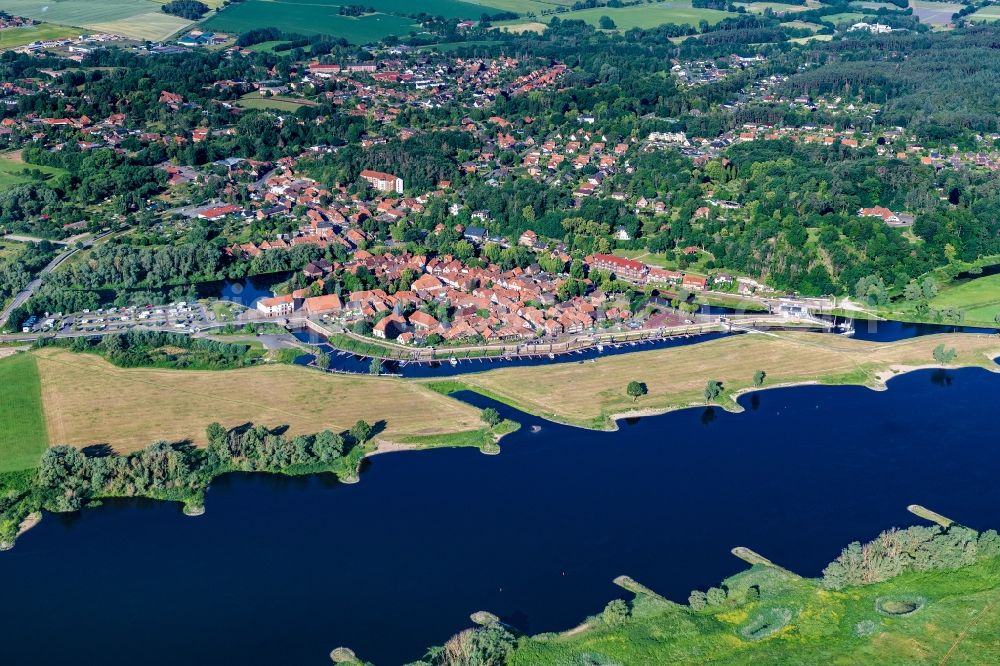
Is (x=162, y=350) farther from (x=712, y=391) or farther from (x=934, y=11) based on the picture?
(x=934, y=11)

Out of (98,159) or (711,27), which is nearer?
(98,159)

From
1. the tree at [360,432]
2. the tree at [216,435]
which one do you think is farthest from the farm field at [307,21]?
the tree at [216,435]

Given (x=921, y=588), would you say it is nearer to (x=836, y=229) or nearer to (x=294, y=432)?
(x=294, y=432)

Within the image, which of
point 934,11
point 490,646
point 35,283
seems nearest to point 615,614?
point 490,646

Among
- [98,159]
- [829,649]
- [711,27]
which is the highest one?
[711,27]

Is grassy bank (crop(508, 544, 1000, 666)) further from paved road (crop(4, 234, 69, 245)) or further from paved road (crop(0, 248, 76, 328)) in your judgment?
paved road (crop(4, 234, 69, 245))

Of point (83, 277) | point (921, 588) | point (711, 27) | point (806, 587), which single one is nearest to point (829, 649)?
point (806, 587)
